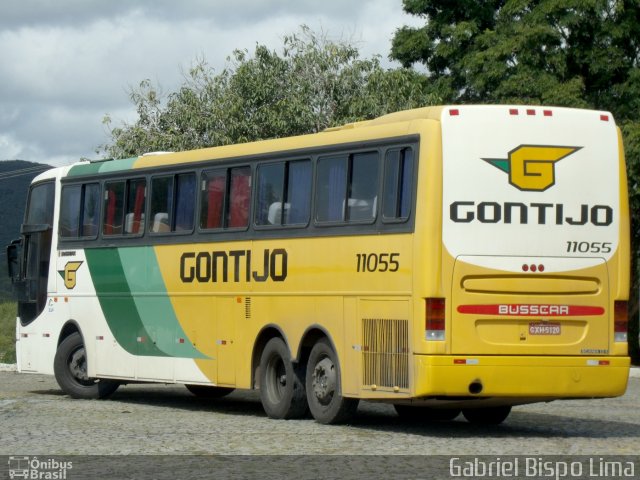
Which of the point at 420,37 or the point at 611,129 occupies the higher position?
the point at 420,37

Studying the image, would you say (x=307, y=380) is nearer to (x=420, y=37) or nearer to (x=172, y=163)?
(x=172, y=163)

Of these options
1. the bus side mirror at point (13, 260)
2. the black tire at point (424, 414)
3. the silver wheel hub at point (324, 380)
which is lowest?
the black tire at point (424, 414)

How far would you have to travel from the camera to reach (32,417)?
57.1ft

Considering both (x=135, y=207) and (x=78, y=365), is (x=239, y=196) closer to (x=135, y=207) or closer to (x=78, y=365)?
(x=135, y=207)

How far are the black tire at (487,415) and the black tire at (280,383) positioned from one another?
1.94 metres

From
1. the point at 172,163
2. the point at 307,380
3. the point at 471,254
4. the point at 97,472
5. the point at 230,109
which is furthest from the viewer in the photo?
the point at 230,109

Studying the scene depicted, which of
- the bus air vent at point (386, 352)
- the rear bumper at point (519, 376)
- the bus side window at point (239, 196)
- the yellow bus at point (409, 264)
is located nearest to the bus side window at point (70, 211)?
the yellow bus at point (409, 264)

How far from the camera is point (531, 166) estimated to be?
51.1ft

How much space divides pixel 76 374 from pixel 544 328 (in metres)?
8.75

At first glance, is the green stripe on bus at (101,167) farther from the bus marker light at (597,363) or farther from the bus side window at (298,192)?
the bus marker light at (597,363)

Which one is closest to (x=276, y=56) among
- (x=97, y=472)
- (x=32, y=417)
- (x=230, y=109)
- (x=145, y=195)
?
(x=230, y=109)

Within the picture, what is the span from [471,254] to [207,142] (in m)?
22.0

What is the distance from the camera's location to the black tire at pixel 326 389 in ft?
54.1

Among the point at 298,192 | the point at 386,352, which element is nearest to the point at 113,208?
the point at 298,192
